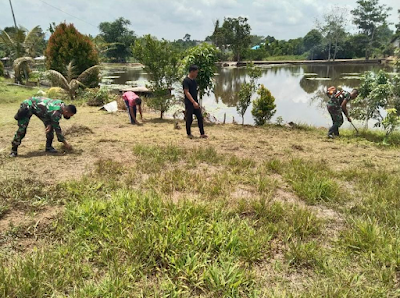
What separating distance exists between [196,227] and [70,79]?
1338 centimetres

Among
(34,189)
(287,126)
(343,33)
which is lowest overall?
(287,126)

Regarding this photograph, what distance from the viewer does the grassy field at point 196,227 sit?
1979 mm

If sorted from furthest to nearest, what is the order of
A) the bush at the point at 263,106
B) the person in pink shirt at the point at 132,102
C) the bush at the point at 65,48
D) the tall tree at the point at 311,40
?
the tall tree at the point at 311,40 < the bush at the point at 65,48 < the bush at the point at 263,106 < the person in pink shirt at the point at 132,102

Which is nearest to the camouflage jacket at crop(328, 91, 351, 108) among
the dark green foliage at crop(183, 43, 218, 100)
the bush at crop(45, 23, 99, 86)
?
the dark green foliage at crop(183, 43, 218, 100)

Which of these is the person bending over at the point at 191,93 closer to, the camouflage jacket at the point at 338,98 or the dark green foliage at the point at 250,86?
the dark green foliage at the point at 250,86

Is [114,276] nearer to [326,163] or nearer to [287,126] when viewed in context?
[326,163]

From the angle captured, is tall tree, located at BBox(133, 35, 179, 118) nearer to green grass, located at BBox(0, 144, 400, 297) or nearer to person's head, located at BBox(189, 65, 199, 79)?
person's head, located at BBox(189, 65, 199, 79)

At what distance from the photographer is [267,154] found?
5164 millimetres

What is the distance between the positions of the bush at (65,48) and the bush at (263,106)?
33.9ft

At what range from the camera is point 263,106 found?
351 inches

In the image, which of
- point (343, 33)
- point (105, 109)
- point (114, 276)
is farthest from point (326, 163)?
point (343, 33)

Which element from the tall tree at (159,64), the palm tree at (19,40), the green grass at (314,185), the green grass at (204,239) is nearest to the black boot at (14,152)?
the green grass at (204,239)

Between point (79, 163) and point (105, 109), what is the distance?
22.4ft

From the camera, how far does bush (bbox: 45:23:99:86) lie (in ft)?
46.3
